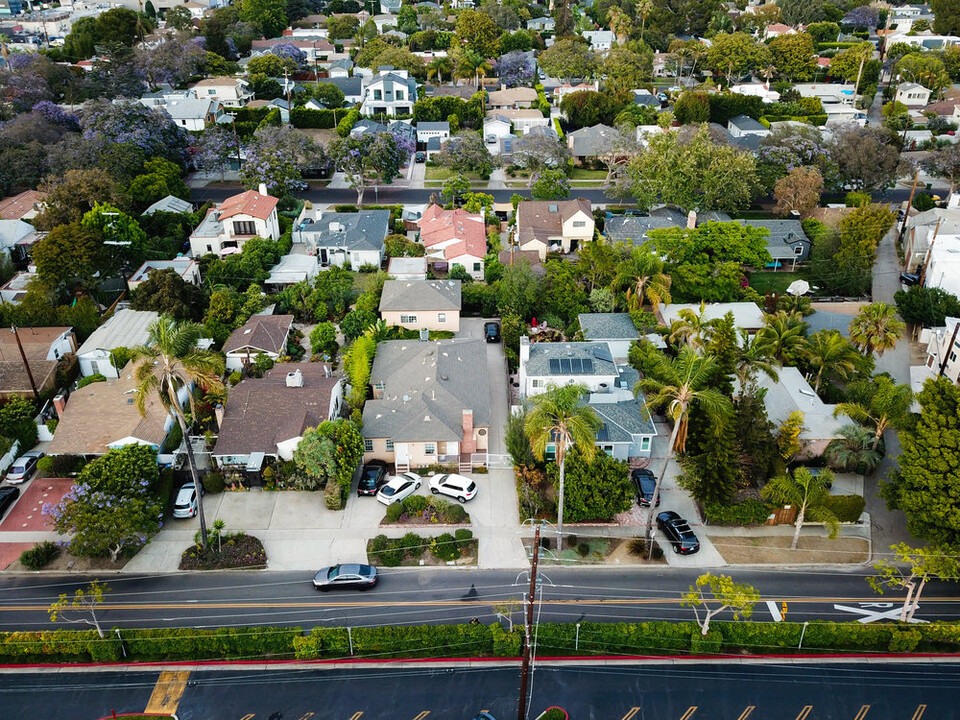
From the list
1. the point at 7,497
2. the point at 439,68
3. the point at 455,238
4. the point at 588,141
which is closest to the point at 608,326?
the point at 455,238

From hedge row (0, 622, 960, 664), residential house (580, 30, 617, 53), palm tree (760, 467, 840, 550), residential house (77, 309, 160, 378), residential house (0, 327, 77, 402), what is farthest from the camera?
residential house (580, 30, 617, 53)

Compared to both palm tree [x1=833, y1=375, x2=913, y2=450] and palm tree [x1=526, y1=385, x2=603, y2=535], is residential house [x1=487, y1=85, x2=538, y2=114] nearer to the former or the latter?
palm tree [x1=833, y1=375, x2=913, y2=450]

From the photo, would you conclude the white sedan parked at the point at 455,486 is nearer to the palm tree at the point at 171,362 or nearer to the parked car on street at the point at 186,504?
the parked car on street at the point at 186,504

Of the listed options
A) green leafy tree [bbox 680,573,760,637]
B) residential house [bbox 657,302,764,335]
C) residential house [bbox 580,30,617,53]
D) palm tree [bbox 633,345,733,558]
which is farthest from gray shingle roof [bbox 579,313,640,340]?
residential house [bbox 580,30,617,53]

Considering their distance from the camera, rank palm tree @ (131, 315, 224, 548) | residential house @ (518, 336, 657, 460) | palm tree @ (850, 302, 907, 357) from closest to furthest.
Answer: palm tree @ (131, 315, 224, 548) → residential house @ (518, 336, 657, 460) → palm tree @ (850, 302, 907, 357)

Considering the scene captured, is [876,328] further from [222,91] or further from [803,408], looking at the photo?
[222,91]
